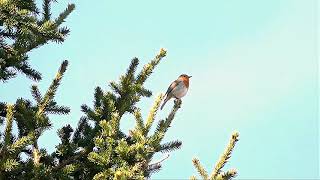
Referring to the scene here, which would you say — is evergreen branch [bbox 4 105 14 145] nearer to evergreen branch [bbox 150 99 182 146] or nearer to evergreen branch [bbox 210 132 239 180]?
evergreen branch [bbox 150 99 182 146]

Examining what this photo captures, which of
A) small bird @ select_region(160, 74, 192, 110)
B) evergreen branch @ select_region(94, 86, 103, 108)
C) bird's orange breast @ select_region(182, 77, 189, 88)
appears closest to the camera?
evergreen branch @ select_region(94, 86, 103, 108)

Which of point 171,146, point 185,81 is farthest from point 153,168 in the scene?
point 185,81

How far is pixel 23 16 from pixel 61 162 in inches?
72.7

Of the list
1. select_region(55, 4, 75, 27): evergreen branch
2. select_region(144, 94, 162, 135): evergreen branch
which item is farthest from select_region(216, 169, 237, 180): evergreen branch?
select_region(55, 4, 75, 27): evergreen branch

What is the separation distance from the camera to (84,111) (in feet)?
21.5

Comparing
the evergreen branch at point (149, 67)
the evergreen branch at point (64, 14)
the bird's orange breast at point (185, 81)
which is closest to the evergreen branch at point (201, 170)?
the evergreen branch at point (149, 67)

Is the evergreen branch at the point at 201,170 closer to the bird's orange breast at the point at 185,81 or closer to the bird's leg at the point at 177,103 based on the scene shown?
the bird's leg at the point at 177,103

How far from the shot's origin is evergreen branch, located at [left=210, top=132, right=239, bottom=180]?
16.4ft

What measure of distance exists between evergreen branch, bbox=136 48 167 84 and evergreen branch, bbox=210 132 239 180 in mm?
1651

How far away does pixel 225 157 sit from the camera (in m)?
5.06

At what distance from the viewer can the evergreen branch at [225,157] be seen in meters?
5.00

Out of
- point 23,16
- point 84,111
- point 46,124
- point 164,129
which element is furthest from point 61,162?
point 23,16

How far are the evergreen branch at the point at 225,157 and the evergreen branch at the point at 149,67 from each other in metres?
1.65

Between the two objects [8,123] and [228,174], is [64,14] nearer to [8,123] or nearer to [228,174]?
[8,123]
